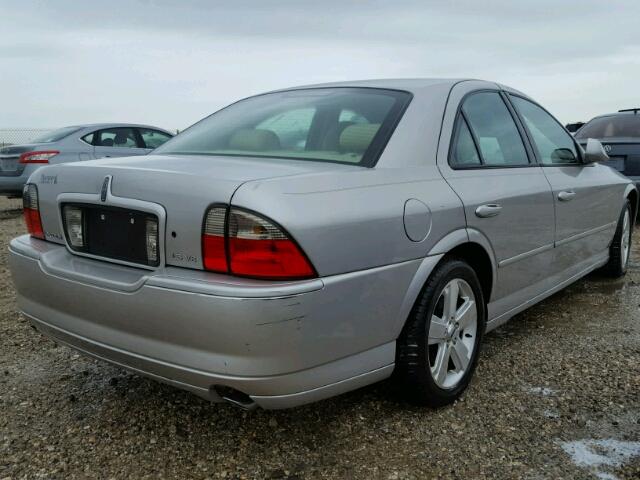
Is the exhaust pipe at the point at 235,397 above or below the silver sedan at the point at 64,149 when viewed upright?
below

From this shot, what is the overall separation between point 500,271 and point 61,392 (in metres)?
2.20

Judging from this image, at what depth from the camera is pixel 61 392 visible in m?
2.98

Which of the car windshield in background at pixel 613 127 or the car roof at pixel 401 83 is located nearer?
the car roof at pixel 401 83

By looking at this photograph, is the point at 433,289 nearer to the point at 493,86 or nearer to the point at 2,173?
the point at 493,86

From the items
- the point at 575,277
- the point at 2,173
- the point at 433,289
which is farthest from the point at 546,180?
the point at 2,173

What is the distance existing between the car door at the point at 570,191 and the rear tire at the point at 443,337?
104 cm

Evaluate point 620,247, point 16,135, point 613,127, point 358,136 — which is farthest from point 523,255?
→ point 16,135

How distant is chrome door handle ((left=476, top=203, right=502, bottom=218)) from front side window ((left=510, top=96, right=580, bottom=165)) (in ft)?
2.83

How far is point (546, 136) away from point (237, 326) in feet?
8.95

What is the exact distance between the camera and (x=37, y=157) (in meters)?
9.11

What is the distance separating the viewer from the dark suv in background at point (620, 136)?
25.1 feet

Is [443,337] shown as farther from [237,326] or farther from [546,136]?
[546,136]

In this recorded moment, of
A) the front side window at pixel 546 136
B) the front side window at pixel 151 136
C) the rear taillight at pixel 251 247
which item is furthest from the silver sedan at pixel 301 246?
the front side window at pixel 151 136

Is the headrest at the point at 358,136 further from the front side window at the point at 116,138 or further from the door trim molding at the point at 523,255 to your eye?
the front side window at the point at 116,138
